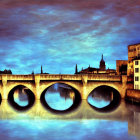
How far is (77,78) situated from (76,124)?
25.3 meters

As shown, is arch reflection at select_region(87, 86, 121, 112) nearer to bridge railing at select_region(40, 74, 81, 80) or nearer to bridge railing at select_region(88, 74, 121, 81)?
bridge railing at select_region(88, 74, 121, 81)

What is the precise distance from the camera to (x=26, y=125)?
36.7 metres

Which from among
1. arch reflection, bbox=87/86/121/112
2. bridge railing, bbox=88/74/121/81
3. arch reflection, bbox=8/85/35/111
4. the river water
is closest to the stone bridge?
bridge railing, bbox=88/74/121/81

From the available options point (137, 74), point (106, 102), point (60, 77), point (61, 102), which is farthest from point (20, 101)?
point (137, 74)

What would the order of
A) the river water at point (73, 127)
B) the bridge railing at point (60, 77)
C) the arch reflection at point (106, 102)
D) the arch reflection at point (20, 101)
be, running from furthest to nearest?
the bridge railing at point (60, 77) → the arch reflection at point (20, 101) → the arch reflection at point (106, 102) → the river water at point (73, 127)

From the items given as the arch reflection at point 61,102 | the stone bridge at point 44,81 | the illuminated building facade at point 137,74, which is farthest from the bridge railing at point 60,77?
the illuminated building facade at point 137,74

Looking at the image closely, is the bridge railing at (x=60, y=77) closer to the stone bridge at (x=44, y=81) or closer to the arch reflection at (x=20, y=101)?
the stone bridge at (x=44, y=81)

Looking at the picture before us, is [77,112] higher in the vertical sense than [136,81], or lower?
lower

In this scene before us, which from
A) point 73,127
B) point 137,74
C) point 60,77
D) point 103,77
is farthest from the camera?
point 103,77

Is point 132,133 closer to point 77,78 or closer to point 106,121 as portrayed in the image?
point 106,121

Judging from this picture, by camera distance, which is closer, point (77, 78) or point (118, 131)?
point (118, 131)

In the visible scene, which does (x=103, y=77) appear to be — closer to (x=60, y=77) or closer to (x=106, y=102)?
(x=106, y=102)

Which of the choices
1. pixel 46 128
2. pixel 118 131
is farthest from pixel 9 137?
pixel 118 131

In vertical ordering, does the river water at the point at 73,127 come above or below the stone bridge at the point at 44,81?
below
